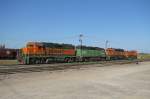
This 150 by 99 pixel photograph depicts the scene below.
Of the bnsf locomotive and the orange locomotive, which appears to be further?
the bnsf locomotive

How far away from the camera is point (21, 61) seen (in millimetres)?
33188

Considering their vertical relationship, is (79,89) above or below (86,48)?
below

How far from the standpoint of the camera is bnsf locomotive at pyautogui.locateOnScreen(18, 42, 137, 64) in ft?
109

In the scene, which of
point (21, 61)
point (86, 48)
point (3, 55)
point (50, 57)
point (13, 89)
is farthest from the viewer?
point (3, 55)

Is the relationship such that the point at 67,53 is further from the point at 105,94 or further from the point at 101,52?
the point at 105,94

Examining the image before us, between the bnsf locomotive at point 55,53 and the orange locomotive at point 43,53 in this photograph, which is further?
the bnsf locomotive at point 55,53

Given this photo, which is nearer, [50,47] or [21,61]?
[21,61]

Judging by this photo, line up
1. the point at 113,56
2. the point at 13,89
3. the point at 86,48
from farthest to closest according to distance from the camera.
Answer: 1. the point at 113,56
2. the point at 86,48
3. the point at 13,89

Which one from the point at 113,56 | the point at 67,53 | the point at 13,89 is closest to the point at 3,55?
the point at 67,53

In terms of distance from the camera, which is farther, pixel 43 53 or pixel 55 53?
pixel 55 53

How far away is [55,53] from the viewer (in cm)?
3709

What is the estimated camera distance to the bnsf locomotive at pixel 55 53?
33.2m

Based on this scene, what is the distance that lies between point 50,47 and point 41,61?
2.96 metres

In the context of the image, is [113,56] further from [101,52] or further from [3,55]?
[3,55]
